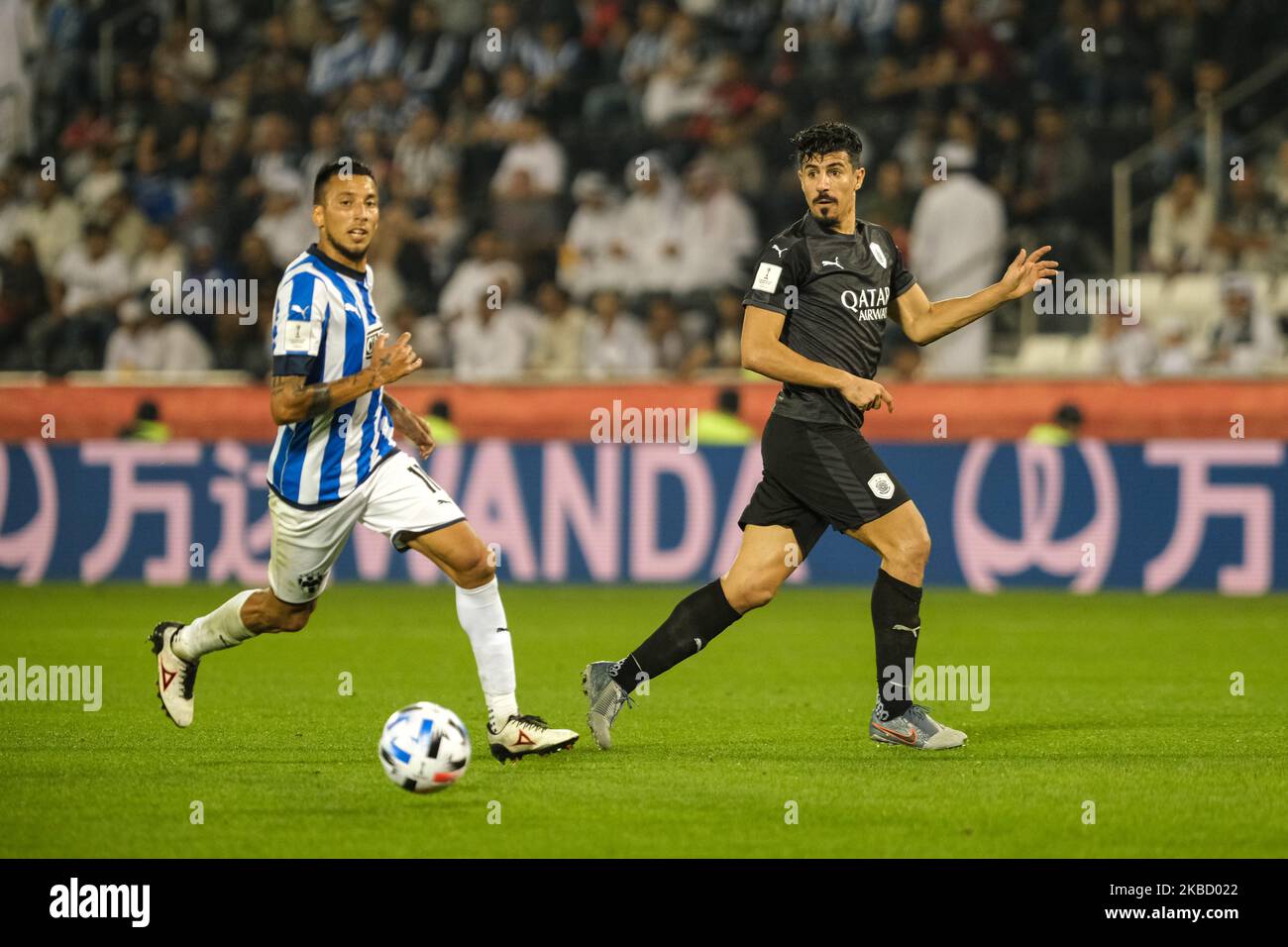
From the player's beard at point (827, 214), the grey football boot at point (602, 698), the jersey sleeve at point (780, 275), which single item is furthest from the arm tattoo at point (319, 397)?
the player's beard at point (827, 214)

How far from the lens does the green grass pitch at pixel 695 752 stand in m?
5.77

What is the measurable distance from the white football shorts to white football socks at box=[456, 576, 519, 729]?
0.99 ft

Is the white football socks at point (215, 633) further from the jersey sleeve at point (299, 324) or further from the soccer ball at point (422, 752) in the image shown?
the soccer ball at point (422, 752)

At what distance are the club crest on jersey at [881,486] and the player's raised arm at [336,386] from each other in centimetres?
178

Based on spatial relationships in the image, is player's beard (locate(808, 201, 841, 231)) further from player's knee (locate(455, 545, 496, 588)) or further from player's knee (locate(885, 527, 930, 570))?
player's knee (locate(455, 545, 496, 588))

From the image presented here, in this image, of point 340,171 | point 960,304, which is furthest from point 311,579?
point 960,304

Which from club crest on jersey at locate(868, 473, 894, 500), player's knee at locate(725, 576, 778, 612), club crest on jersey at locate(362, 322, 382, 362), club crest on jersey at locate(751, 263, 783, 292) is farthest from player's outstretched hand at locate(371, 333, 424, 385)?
club crest on jersey at locate(868, 473, 894, 500)

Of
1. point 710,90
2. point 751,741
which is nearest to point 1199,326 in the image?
point 710,90

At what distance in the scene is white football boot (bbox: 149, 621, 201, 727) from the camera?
25.5 feet

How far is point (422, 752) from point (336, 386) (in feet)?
4.55

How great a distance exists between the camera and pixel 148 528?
48.7ft

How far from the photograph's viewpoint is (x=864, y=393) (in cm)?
697

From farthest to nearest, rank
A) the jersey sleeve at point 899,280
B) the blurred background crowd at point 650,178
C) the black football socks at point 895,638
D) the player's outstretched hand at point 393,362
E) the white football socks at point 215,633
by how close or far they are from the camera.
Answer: the blurred background crowd at point 650,178, the jersey sleeve at point 899,280, the white football socks at point 215,633, the black football socks at point 895,638, the player's outstretched hand at point 393,362

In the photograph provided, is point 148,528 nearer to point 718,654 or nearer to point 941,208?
point 718,654
